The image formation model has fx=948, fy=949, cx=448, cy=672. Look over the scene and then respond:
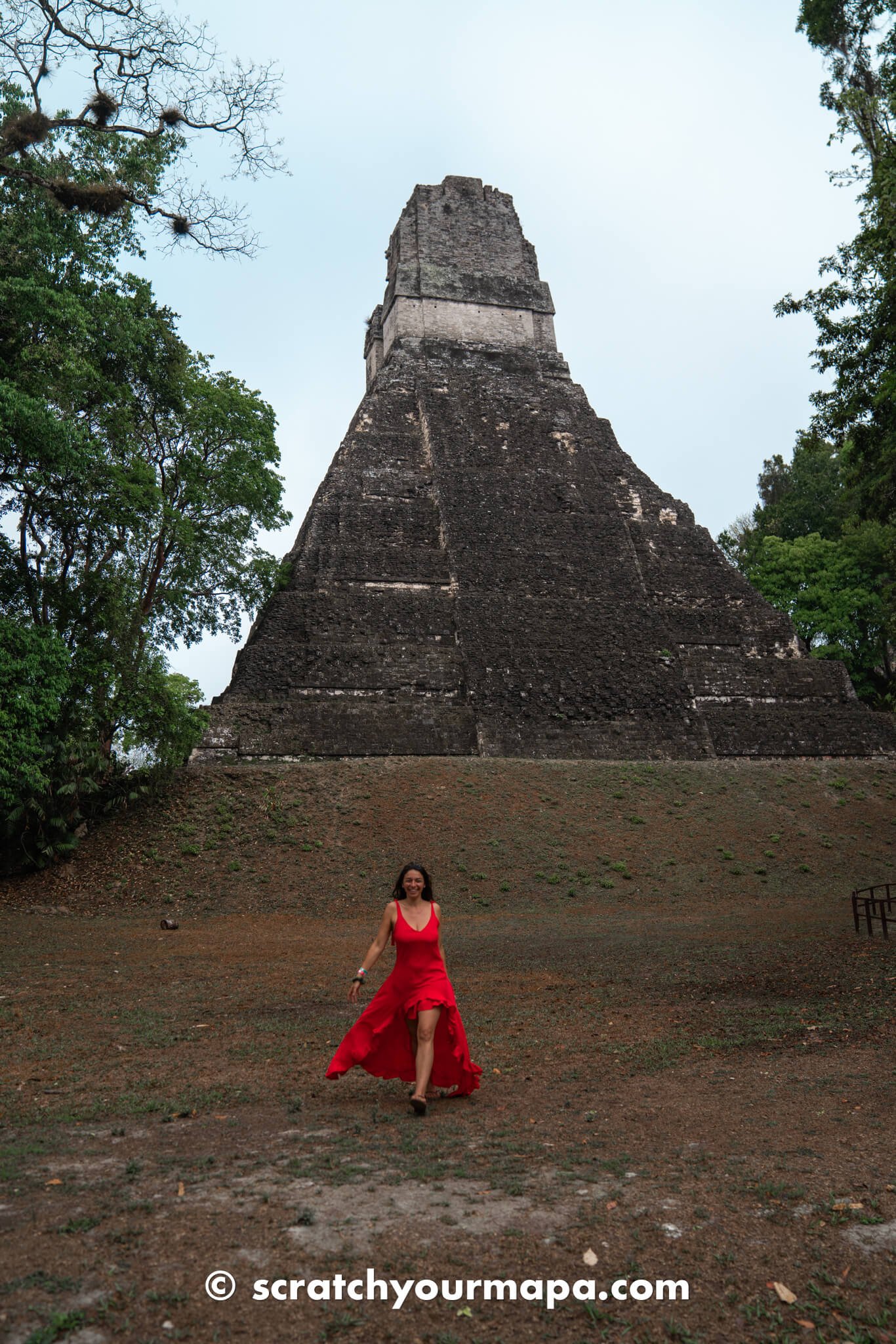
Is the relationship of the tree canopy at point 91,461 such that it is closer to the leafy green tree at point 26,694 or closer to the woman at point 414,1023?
the leafy green tree at point 26,694

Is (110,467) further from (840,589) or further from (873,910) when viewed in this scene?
(840,589)

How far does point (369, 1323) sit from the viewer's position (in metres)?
2.66

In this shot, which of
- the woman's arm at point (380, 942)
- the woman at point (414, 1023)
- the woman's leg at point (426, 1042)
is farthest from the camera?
the woman's arm at point (380, 942)

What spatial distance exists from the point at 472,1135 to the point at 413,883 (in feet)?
4.41

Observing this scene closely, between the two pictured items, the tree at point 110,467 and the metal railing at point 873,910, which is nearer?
the metal railing at point 873,910

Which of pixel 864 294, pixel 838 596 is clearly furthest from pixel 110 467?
pixel 838 596

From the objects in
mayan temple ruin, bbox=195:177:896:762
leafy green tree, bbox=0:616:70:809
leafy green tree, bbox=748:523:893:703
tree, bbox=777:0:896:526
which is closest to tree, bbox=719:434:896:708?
leafy green tree, bbox=748:523:893:703

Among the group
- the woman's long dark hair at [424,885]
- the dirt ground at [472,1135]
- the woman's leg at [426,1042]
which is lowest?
the dirt ground at [472,1135]

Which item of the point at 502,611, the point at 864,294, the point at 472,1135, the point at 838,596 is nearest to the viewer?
the point at 472,1135

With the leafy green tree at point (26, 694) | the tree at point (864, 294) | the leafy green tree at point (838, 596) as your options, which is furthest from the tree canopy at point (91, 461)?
the leafy green tree at point (838, 596)

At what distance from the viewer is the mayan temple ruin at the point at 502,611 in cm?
2269

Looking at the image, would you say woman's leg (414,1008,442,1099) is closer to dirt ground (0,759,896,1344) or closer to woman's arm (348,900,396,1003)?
dirt ground (0,759,896,1344)

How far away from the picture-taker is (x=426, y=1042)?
493 cm

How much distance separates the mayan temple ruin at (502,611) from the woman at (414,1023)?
16.4 m
